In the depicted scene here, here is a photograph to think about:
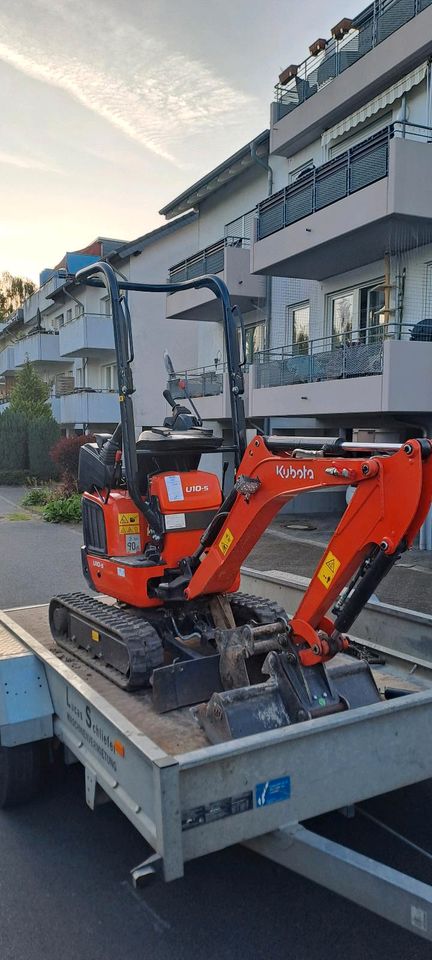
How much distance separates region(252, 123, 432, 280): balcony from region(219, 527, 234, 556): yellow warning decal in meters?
8.75

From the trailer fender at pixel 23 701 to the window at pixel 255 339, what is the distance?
14.8 meters

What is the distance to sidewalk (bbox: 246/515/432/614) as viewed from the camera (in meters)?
9.36

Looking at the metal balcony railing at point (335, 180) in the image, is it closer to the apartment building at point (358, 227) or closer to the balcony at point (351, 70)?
the apartment building at point (358, 227)

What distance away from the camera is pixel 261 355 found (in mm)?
17234

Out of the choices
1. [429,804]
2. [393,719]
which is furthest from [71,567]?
[393,719]

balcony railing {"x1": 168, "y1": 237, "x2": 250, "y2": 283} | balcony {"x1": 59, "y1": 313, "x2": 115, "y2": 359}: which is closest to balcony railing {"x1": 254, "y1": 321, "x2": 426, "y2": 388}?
balcony railing {"x1": 168, "y1": 237, "x2": 250, "y2": 283}

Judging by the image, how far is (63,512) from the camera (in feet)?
56.7

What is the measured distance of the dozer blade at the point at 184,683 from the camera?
3.97 m

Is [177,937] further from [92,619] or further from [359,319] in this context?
[359,319]

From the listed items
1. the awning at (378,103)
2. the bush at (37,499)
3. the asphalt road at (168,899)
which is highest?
the awning at (378,103)

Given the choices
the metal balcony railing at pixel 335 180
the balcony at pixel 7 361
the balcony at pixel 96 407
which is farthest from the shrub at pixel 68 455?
the balcony at pixel 7 361

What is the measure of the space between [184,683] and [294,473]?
4.38ft

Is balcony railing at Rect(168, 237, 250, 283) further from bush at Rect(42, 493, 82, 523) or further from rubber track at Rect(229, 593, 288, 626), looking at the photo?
rubber track at Rect(229, 593, 288, 626)

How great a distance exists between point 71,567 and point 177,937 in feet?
28.7
